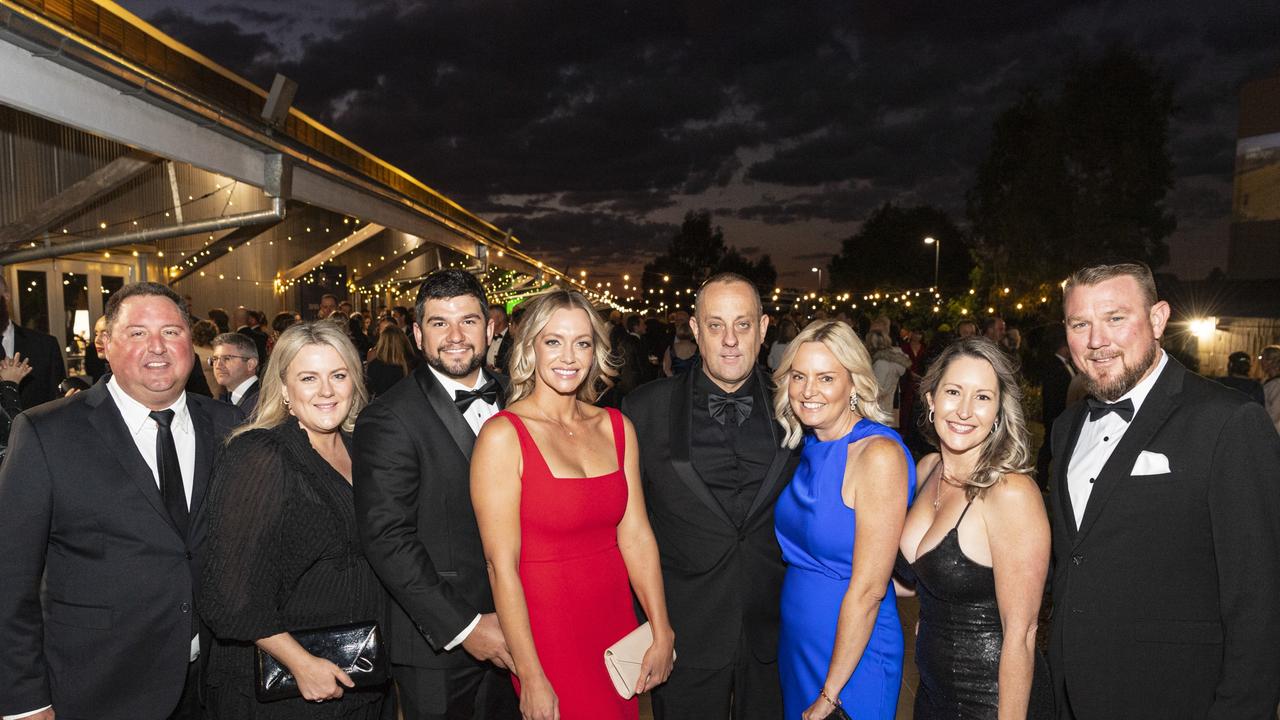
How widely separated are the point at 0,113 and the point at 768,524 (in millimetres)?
12280

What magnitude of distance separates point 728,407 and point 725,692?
1078 mm

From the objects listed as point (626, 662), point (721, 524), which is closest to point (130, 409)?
point (626, 662)

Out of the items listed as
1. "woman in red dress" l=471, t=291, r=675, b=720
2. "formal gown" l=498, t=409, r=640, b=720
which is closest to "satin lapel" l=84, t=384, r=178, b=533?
"woman in red dress" l=471, t=291, r=675, b=720

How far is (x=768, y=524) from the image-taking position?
2686mm

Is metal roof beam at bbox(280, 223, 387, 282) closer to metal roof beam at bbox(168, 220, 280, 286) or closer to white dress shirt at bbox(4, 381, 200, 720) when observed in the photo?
metal roof beam at bbox(168, 220, 280, 286)

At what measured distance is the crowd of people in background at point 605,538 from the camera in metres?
2.07

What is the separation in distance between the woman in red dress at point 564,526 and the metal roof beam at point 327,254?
18.6m

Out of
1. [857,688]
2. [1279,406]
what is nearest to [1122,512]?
[857,688]

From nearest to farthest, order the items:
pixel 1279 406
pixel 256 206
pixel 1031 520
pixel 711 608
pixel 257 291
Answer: pixel 1031 520 < pixel 711 608 < pixel 1279 406 < pixel 256 206 < pixel 257 291

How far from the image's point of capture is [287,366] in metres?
2.41

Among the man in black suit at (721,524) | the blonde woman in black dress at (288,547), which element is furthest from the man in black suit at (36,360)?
the man in black suit at (721,524)

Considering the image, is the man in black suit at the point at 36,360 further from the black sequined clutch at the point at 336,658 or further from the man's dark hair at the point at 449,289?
the black sequined clutch at the point at 336,658

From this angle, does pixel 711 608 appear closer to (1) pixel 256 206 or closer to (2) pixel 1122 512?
(2) pixel 1122 512

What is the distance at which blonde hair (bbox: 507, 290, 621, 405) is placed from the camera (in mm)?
2449
